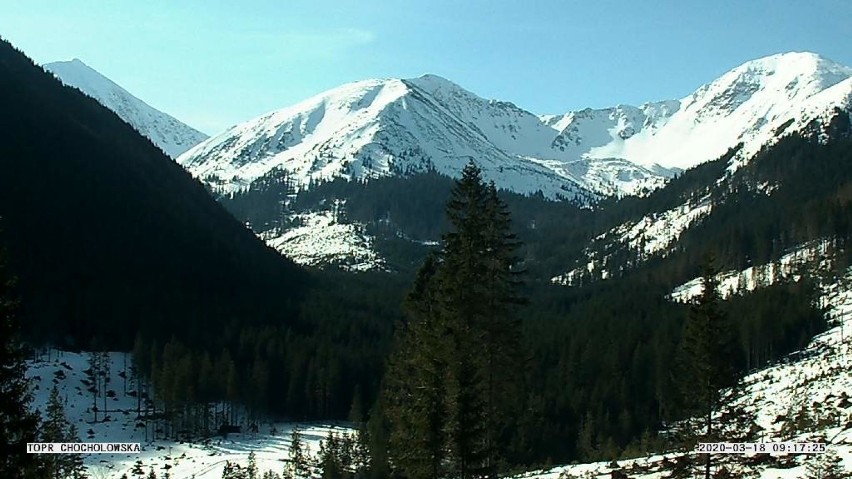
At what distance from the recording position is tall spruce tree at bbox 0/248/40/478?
19.5m

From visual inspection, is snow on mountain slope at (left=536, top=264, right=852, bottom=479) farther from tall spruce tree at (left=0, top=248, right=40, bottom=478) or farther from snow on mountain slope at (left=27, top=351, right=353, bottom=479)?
snow on mountain slope at (left=27, top=351, right=353, bottom=479)

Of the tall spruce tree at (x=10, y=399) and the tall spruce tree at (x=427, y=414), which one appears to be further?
the tall spruce tree at (x=427, y=414)

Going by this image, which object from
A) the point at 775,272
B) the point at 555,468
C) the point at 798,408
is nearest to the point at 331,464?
the point at 555,468

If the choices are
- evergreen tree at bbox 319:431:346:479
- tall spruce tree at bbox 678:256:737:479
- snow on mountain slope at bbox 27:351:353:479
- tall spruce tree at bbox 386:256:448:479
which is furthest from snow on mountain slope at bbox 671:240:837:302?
→ tall spruce tree at bbox 386:256:448:479

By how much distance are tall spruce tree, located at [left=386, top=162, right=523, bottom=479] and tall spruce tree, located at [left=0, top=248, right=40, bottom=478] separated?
1279cm

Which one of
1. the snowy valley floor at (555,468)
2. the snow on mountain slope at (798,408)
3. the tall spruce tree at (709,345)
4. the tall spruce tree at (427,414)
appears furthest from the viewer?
the snowy valley floor at (555,468)

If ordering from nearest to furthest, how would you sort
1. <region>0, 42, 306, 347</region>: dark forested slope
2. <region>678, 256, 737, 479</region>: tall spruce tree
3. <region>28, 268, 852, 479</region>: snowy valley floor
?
<region>678, 256, 737, 479</region>: tall spruce tree → <region>28, 268, 852, 479</region>: snowy valley floor → <region>0, 42, 306, 347</region>: dark forested slope

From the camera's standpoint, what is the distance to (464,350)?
28641 mm

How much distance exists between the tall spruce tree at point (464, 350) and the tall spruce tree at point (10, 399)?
12.8 meters

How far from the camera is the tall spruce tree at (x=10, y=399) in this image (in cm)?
1950

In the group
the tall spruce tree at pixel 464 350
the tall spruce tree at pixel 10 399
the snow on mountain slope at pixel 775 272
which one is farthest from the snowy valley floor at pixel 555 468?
the tall spruce tree at pixel 10 399

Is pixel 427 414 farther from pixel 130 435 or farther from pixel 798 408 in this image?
pixel 130 435

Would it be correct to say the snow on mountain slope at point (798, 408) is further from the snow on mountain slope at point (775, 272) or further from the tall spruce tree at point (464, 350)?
the tall spruce tree at point (464, 350)

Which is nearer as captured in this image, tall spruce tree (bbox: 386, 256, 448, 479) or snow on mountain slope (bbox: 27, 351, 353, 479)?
tall spruce tree (bbox: 386, 256, 448, 479)
